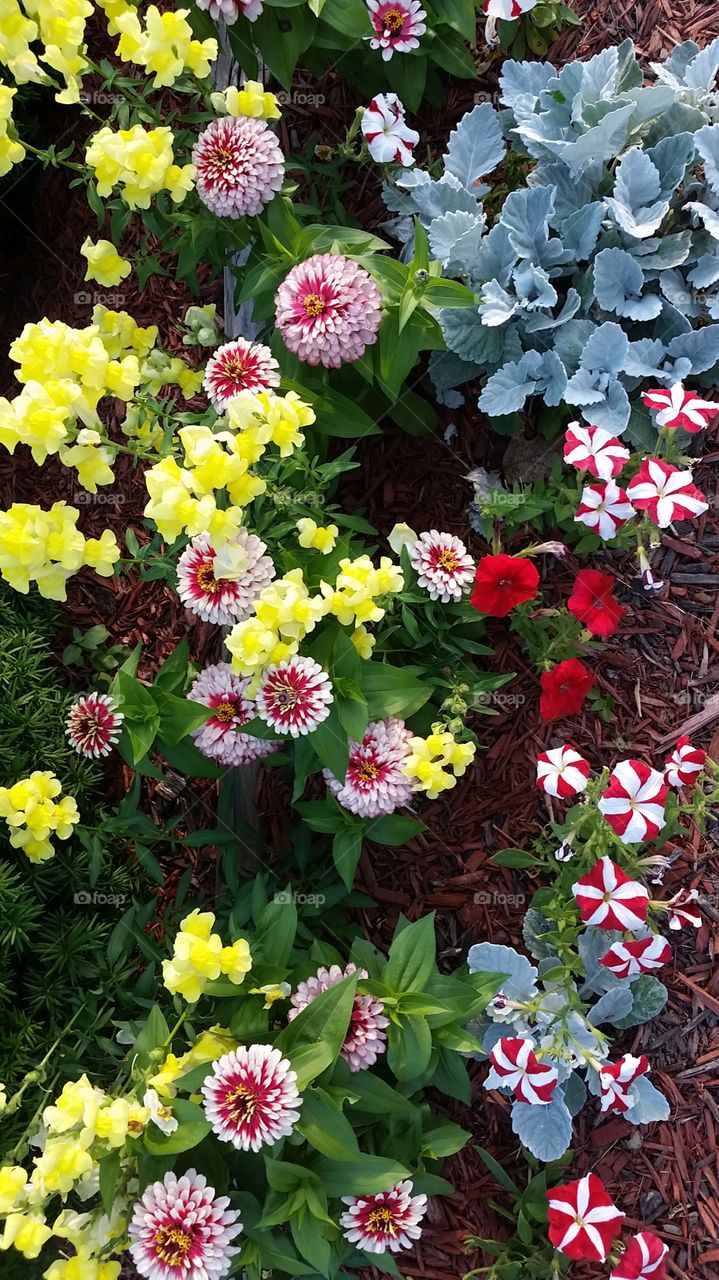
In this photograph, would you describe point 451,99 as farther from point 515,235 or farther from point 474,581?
point 474,581

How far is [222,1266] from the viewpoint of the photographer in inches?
62.4

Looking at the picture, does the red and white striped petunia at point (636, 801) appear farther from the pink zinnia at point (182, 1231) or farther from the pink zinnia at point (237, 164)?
the pink zinnia at point (237, 164)

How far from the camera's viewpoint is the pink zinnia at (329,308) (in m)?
1.87

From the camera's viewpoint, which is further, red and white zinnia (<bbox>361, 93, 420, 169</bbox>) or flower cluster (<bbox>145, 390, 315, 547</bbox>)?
red and white zinnia (<bbox>361, 93, 420, 169</bbox>)

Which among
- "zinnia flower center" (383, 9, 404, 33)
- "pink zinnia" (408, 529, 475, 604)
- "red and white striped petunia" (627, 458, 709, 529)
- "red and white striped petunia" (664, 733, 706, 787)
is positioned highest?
"zinnia flower center" (383, 9, 404, 33)

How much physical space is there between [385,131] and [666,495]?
1.08 m

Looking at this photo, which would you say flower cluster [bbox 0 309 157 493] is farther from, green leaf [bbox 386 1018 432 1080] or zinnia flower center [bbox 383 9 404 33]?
green leaf [bbox 386 1018 432 1080]

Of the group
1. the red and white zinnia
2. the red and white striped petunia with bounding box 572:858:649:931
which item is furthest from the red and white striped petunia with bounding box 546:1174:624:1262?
Answer: the red and white zinnia

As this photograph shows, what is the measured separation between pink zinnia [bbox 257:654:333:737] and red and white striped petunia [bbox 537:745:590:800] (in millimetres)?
471

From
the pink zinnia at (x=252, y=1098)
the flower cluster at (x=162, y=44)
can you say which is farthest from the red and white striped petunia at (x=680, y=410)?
the pink zinnia at (x=252, y=1098)

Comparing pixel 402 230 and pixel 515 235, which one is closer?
pixel 515 235

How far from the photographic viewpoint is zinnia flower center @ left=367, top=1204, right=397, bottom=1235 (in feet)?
5.85

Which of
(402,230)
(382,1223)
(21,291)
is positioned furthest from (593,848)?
(21,291)

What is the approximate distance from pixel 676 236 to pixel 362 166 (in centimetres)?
86
